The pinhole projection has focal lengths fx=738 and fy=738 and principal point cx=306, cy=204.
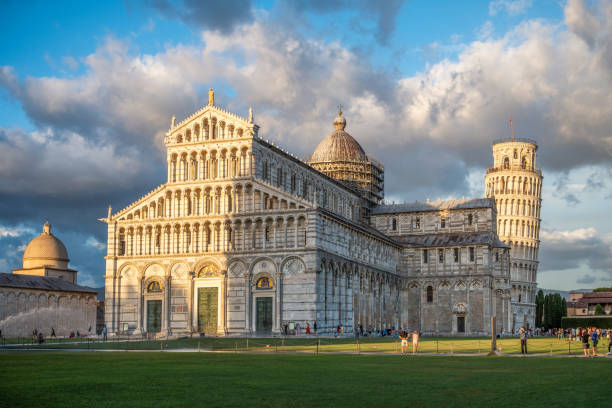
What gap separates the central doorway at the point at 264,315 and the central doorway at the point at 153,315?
35.8 feet

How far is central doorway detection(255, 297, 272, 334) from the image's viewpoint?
2709 inches

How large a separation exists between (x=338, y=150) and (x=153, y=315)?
41.4 meters

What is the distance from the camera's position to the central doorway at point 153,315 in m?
73.4

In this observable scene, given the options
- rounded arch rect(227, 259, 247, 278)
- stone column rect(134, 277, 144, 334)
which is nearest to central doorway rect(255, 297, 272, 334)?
rounded arch rect(227, 259, 247, 278)

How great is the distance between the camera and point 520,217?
12725cm

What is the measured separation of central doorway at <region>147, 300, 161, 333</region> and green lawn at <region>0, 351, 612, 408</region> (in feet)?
132

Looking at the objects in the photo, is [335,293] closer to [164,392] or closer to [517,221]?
[164,392]

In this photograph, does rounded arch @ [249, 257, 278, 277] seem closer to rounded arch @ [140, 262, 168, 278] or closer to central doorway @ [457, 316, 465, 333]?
rounded arch @ [140, 262, 168, 278]

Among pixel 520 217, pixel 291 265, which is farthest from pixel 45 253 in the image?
pixel 520 217

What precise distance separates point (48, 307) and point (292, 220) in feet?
116

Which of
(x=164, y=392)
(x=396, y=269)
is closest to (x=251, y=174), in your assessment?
(x=396, y=269)

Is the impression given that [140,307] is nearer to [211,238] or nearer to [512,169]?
[211,238]

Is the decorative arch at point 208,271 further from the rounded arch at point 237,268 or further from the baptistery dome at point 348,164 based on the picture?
the baptistery dome at point 348,164

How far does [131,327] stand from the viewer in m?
73.8
